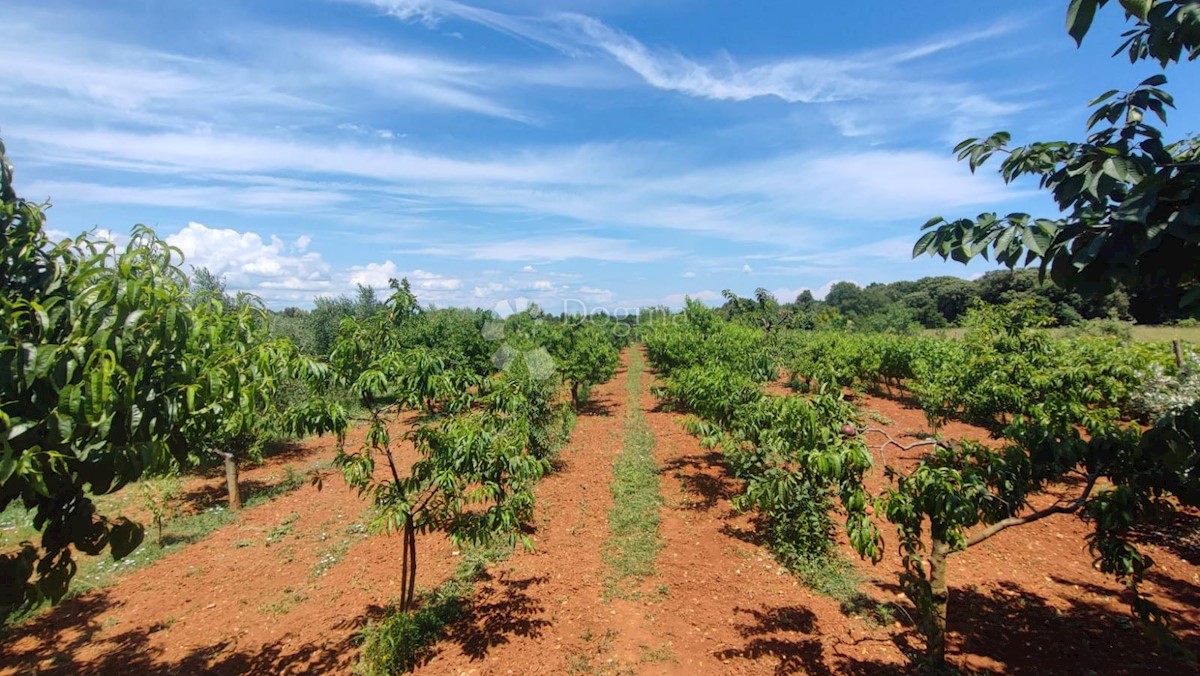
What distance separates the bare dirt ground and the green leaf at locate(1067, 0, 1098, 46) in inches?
141

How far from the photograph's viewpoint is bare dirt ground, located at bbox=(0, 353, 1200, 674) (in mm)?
5121

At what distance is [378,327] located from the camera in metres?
5.02

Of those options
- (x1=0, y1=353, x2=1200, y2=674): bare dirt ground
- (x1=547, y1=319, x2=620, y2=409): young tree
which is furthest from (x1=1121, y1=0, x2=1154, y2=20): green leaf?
(x1=547, y1=319, x2=620, y2=409): young tree

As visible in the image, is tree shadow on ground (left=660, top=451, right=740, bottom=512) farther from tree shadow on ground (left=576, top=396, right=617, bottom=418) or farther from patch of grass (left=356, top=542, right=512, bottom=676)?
tree shadow on ground (left=576, top=396, right=617, bottom=418)

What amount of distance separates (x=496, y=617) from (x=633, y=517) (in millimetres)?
3637

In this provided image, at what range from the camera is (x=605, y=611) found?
615cm

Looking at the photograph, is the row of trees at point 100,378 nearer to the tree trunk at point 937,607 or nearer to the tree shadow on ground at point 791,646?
the tree shadow on ground at point 791,646

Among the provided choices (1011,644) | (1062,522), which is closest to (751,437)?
(1011,644)

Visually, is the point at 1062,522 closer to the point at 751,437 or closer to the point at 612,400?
the point at 751,437

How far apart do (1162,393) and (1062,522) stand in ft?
8.96

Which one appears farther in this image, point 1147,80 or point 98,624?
point 98,624

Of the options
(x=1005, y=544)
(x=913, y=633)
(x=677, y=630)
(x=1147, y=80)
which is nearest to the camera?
(x=1147, y=80)

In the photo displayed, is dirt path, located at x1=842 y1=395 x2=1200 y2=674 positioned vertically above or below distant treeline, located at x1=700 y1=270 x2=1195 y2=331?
below

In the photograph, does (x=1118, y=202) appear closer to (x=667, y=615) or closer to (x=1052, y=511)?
(x=1052, y=511)
